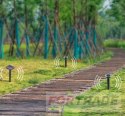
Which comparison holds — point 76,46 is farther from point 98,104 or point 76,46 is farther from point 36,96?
point 98,104

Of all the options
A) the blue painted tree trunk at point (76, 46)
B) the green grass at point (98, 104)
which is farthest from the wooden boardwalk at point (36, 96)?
the blue painted tree trunk at point (76, 46)

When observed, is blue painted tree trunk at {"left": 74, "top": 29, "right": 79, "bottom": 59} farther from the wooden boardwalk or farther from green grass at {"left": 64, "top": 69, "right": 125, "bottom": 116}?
green grass at {"left": 64, "top": 69, "right": 125, "bottom": 116}

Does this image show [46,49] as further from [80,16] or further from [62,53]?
[80,16]

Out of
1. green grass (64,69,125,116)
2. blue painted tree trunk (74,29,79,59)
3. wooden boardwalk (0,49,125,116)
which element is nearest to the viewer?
green grass (64,69,125,116)

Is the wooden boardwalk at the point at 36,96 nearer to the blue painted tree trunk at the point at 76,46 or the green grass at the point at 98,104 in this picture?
the green grass at the point at 98,104

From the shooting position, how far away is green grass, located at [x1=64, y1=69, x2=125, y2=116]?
15052 mm

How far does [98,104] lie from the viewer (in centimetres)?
1688

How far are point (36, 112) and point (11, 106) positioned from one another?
1.56 metres

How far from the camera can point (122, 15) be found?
69.2 meters

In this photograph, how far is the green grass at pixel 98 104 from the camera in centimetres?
1505

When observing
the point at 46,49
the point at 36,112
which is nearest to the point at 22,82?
the point at 36,112

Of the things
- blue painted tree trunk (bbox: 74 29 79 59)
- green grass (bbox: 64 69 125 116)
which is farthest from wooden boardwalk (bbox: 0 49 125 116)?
blue painted tree trunk (bbox: 74 29 79 59)

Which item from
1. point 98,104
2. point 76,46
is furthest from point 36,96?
point 76,46

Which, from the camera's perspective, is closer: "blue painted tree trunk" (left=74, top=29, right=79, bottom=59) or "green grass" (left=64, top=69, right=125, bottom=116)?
"green grass" (left=64, top=69, right=125, bottom=116)
